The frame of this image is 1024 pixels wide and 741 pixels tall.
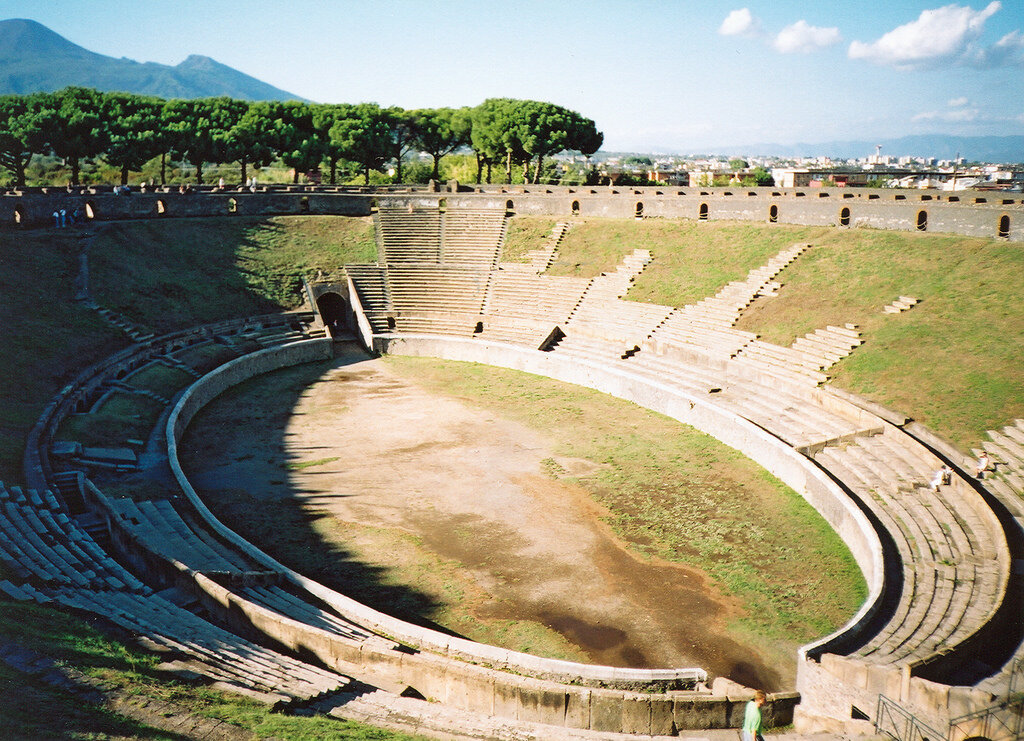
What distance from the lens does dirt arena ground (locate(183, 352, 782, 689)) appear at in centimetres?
1599

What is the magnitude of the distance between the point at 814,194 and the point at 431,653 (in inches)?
1370

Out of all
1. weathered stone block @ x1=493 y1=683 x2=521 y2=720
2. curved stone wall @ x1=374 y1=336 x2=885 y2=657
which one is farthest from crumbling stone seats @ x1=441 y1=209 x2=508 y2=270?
weathered stone block @ x1=493 y1=683 x2=521 y2=720

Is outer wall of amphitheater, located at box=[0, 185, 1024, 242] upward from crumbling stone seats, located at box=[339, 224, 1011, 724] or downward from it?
upward

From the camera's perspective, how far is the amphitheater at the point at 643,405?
12227mm

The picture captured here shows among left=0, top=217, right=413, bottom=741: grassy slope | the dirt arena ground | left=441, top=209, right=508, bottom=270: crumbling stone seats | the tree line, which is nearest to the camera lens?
left=0, top=217, right=413, bottom=741: grassy slope

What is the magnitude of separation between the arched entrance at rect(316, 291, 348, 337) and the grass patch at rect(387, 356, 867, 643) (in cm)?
1234

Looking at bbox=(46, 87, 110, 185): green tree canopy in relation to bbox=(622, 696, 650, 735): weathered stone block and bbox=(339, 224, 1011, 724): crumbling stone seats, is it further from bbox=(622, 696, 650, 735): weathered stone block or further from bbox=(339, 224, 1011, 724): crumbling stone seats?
bbox=(622, 696, 650, 735): weathered stone block

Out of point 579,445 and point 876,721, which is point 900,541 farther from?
point 579,445

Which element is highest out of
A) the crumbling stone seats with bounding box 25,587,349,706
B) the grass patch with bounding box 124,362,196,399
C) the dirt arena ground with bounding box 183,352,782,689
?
the grass patch with bounding box 124,362,196,399

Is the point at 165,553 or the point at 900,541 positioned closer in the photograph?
the point at 165,553

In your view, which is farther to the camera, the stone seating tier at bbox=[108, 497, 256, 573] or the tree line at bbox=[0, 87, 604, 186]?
the tree line at bbox=[0, 87, 604, 186]

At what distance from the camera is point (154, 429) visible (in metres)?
25.4

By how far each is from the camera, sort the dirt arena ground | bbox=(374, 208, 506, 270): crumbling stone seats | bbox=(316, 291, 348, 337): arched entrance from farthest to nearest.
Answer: bbox=(374, 208, 506, 270): crumbling stone seats → bbox=(316, 291, 348, 337): arched entrance → the dirt arena ground

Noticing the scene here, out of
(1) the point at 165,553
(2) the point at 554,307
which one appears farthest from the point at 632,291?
(1) the point at 165,553
